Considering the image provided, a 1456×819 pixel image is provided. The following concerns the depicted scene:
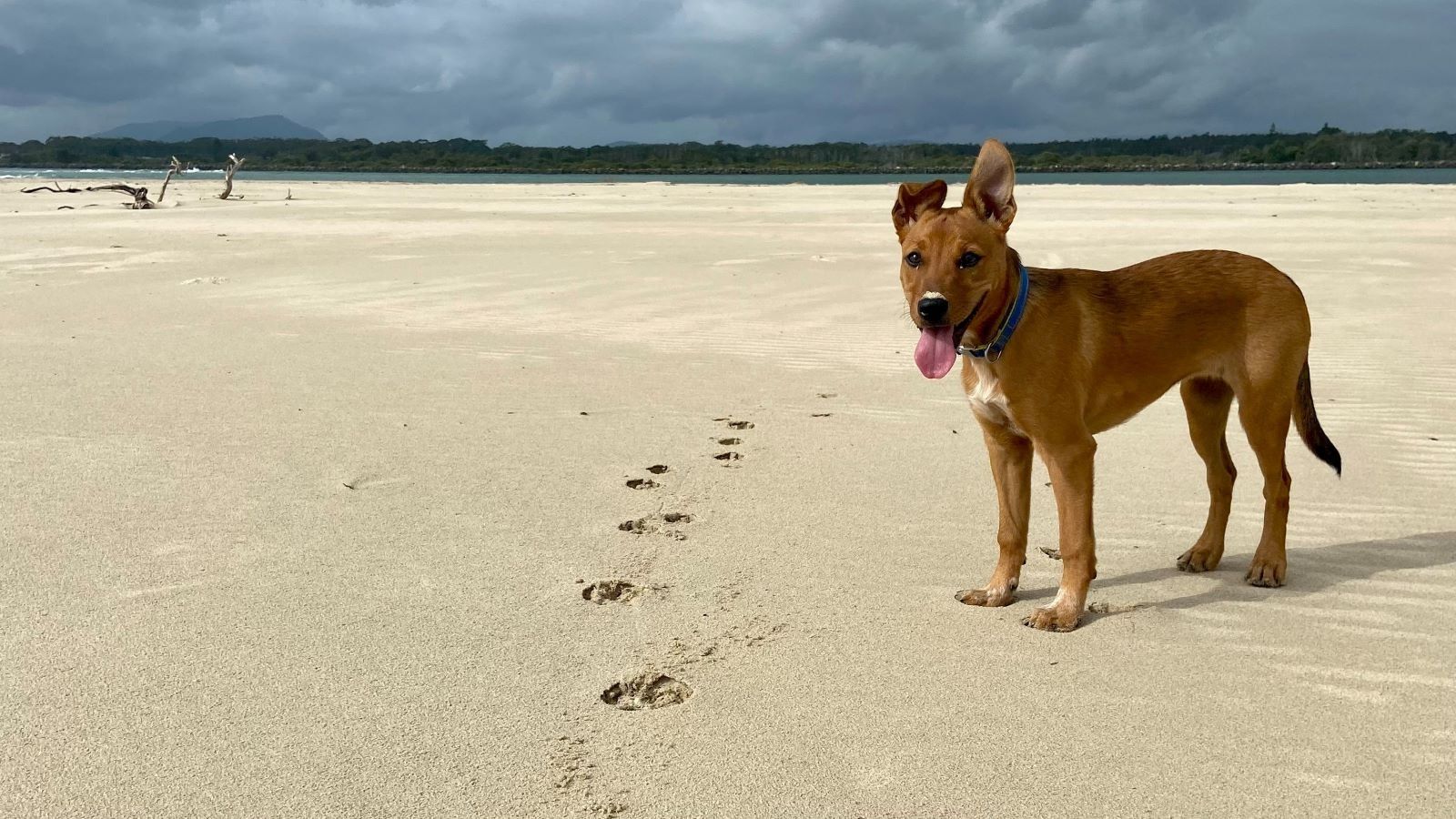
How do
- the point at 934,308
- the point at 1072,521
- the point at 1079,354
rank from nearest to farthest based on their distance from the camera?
1. the point at 934,308
2. the point at 1072,521
3. the point at 1079,354

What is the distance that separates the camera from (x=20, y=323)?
10.5m

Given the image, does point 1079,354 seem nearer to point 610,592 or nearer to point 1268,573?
point 1268,573

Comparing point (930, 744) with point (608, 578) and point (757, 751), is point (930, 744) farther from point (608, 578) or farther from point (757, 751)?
point (608, 578)

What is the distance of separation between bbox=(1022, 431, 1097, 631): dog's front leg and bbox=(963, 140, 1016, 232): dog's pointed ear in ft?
2.76

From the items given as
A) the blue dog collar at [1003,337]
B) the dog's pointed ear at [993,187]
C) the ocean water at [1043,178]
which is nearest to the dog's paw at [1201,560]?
the blue dog collar at [1003,337]

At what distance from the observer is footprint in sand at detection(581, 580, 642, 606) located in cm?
425

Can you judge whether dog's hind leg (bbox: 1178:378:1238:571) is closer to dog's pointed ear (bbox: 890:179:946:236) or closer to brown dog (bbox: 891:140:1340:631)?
brown dog (bbox: 891:140:1340:631)

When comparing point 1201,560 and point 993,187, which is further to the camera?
point 1201,560

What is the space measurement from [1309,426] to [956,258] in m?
2.09

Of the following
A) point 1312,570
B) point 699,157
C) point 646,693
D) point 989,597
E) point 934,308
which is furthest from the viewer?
point 699,157

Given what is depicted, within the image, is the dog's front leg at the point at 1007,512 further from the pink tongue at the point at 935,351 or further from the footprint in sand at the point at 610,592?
the footprint in sand at the point at 610,592

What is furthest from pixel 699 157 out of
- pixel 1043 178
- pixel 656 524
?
pixel 656 524

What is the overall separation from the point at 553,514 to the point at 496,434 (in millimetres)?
1645

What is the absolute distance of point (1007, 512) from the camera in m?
4.30
